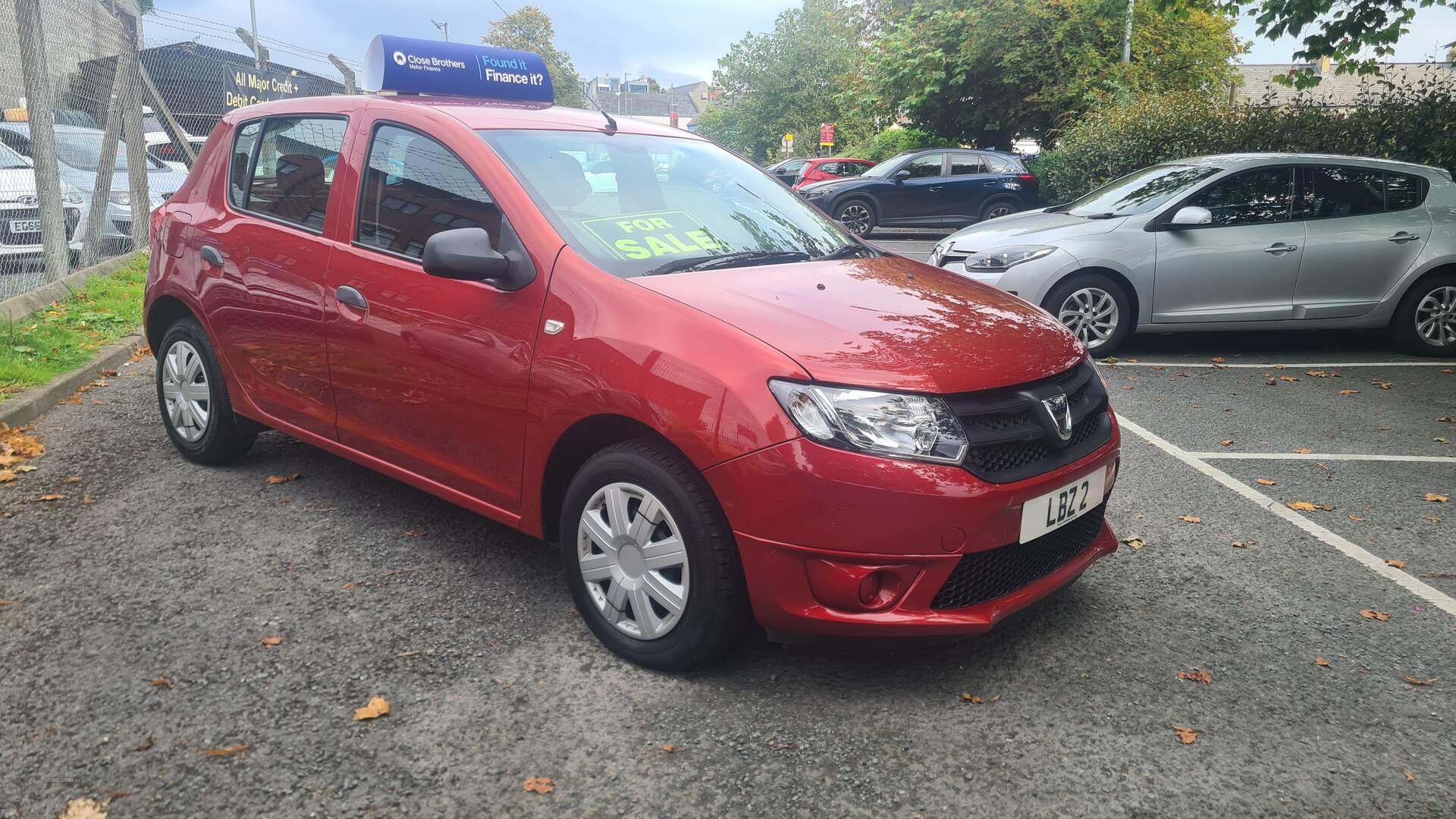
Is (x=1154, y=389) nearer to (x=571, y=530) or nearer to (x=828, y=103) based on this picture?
(x=571, y=530)

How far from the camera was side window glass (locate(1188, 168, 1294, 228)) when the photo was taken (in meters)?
8.07

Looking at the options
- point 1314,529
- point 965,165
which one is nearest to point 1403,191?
point 1314,529

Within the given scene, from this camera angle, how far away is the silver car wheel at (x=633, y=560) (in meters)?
2.98

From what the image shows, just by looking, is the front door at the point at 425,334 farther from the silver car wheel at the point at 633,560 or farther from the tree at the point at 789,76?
the tree at the point at 789,76

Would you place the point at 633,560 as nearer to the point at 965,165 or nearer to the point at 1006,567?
the point at 1006,567

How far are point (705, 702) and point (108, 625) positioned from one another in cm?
192

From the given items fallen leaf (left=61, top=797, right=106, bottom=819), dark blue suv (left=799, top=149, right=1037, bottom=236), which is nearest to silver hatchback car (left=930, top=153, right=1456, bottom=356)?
fallen leaf (left=61, top=797, right=106, bottom=819)

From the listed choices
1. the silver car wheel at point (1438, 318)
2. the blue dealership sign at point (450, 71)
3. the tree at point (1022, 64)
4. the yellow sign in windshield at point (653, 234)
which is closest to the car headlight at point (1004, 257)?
the silver car wheel at point (1438, 318)

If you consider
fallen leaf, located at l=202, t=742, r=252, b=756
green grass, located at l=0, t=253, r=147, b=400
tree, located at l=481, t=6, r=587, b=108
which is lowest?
fallen leaf, located at l=202, t=742, r=252, b=756

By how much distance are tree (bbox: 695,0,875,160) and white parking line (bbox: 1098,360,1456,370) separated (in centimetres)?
5154

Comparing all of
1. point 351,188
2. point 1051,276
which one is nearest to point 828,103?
point 1051,276

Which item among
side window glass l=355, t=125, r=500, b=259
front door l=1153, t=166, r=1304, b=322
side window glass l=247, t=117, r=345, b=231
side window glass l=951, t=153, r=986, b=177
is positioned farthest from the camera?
side window glass l=951, t=153, r=986, b=177

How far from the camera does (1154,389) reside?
23.5 feet

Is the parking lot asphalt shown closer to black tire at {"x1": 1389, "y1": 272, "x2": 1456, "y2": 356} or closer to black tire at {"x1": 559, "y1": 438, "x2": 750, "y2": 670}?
black tire at {"x1": 559, "y1": 438, "x2": 750, "y2": 670}
